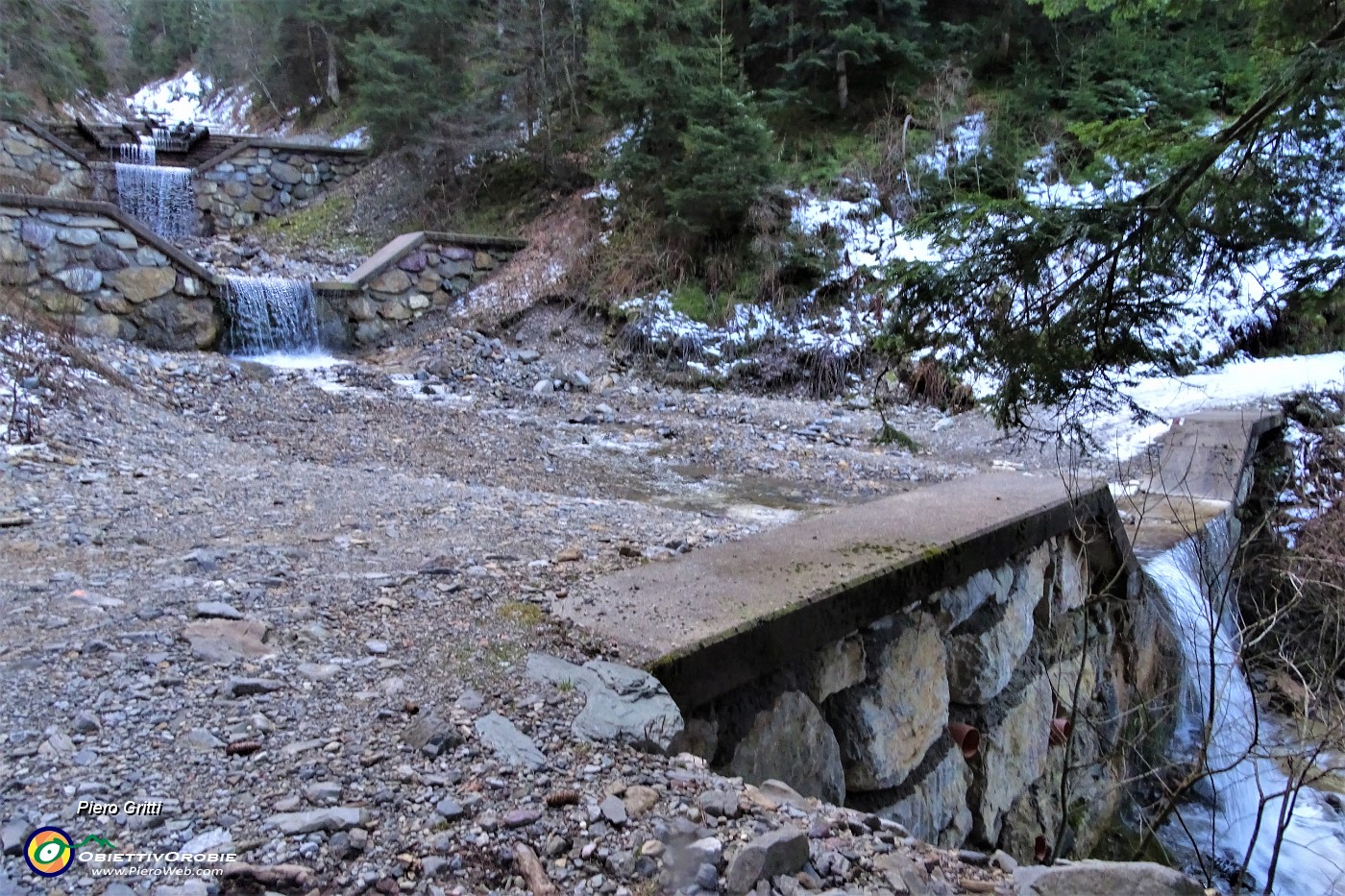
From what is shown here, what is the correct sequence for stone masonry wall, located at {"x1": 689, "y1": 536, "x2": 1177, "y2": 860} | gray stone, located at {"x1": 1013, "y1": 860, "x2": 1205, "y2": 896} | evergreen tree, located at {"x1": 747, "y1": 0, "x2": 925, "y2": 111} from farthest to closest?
evergreen tree, located at {"x1": 747, "y1": 0, "x2": 925, "y2": 111}, stone masonry wall, located at {"x1": 689, "y1": 536, "x2": 1177, "y2": 860}, gray stone, located at {"x1": 1013, "y1": 860, "x2": 1205, "y2": 896}

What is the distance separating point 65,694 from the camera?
1.91m

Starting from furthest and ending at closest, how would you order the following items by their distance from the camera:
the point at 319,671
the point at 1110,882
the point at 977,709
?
the point at 977,709 < the point at 319,671 < the point at 1110,882

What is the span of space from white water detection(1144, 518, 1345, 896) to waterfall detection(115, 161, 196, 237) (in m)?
14.7

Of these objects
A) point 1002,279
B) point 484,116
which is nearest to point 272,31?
point 484,116

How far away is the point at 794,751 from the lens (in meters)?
2.58

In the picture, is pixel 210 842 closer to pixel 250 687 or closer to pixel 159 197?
pixel 250 687

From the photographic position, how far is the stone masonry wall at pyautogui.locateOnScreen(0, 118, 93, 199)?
42.7 feet

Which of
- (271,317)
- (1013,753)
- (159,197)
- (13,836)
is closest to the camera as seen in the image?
(13,836)

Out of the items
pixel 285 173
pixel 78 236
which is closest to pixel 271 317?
pixel 78 236

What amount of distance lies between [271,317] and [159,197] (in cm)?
651

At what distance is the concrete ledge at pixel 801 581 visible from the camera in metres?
2.38

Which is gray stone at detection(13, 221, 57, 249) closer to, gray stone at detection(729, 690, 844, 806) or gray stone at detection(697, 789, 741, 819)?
gray stone at detection(729, 690, 844, 806)

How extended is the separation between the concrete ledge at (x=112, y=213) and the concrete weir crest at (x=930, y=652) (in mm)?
8271

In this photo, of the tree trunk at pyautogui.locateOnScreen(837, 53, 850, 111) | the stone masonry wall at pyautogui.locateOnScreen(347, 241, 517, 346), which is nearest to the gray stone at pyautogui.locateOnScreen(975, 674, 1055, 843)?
the stone masonry wall at pyautogui.locateOnScreen(347, 241, 517, 346)
